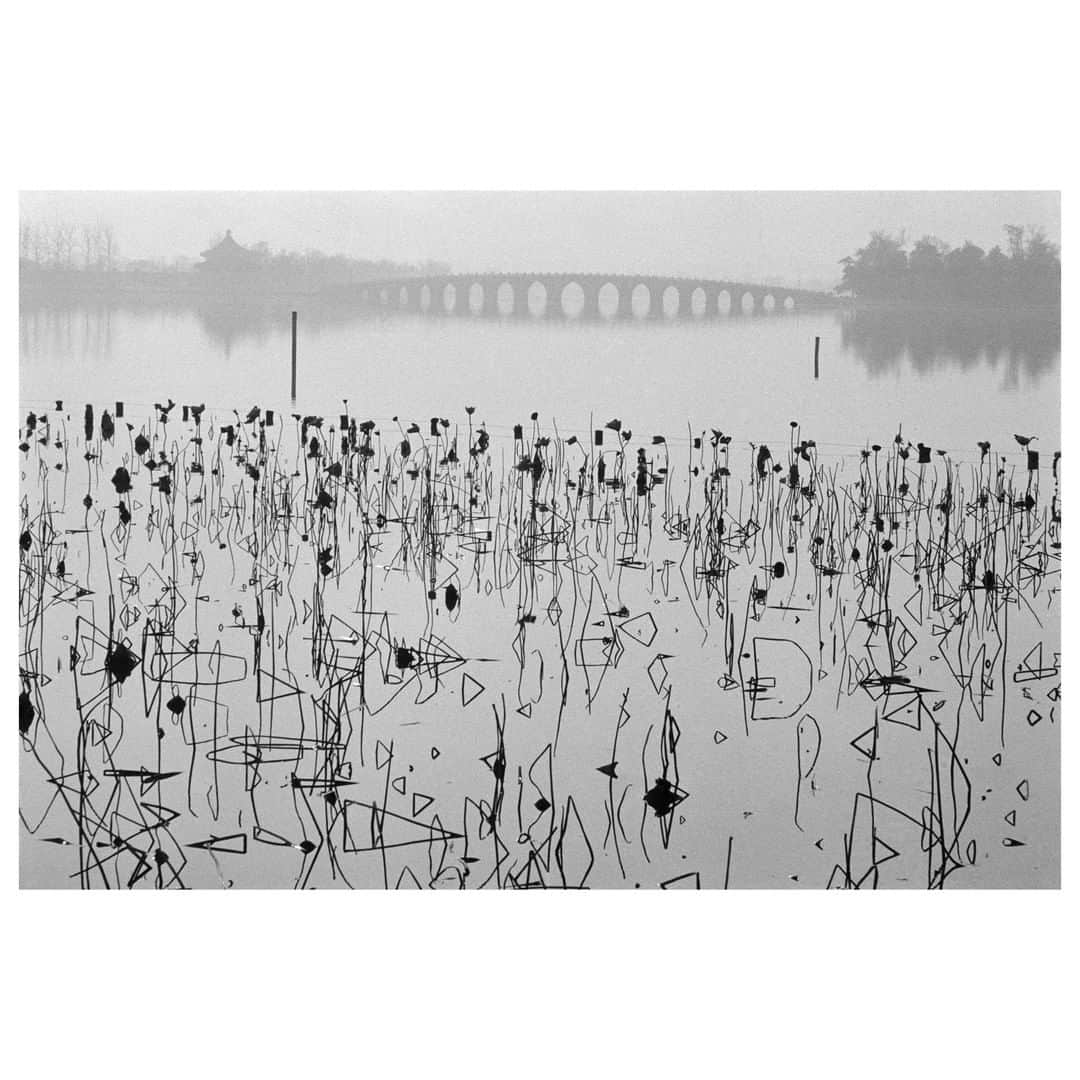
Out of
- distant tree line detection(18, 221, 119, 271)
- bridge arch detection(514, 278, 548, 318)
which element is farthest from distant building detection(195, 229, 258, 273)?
bridge arch detection(514, 278, 548, 318)

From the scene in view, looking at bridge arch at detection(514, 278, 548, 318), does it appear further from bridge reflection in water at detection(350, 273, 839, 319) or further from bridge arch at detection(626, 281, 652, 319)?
bridge arch at detection(626, 281, 652, 319)

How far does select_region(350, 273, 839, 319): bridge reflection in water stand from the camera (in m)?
4.45

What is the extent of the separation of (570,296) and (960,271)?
1.38 m

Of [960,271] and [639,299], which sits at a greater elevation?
[960,271]

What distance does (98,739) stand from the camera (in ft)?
14.8

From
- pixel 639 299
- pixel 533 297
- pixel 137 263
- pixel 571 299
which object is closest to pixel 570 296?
pixel 571 299

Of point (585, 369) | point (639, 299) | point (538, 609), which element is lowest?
point (538, 609)

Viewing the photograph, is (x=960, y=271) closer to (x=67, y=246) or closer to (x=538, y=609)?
(x=538, y=609)

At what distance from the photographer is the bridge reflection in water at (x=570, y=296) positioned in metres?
4.45

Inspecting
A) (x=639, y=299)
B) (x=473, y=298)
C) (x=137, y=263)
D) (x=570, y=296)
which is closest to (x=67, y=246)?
(x=137, y=263)

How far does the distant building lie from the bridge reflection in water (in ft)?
1.27

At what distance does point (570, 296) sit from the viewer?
447 centimetres

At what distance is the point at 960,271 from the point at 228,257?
8.47 ft

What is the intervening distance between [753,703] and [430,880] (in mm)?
1292
